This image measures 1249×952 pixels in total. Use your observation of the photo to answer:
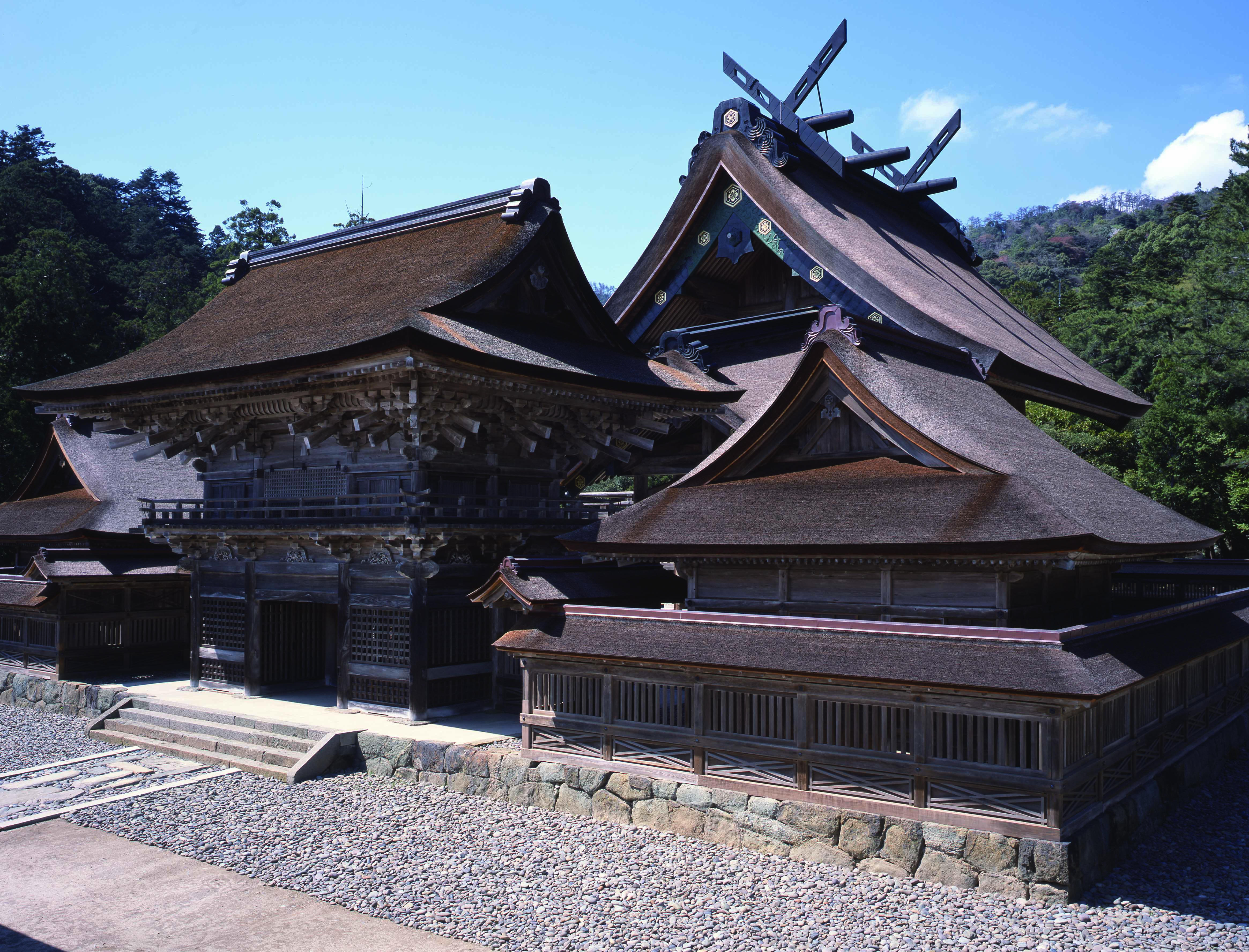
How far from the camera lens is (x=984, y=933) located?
28.4 feet

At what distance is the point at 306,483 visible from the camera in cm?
1800

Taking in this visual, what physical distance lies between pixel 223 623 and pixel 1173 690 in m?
16.8

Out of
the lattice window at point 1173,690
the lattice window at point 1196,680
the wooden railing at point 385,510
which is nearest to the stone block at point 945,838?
the lattice window at point 1173,690

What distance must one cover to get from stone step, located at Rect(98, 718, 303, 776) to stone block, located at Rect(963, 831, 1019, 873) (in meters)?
9.86

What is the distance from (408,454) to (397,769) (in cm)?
500

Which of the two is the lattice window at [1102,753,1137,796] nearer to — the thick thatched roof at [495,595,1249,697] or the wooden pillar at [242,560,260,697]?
the thick thatched roof at [495,595,1249,697]

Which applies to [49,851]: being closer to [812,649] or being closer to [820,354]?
[812,649]

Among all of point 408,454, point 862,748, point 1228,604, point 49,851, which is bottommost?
point 49,851

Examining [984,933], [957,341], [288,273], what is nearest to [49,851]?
[984,933]

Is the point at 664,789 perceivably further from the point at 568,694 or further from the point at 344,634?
the point at 344,634

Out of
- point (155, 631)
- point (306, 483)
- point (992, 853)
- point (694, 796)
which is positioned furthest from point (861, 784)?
point (155, 631)

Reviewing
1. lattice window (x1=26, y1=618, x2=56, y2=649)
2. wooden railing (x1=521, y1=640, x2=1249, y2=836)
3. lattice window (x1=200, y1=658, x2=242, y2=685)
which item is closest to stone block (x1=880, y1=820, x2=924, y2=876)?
wooden railing (x1=521, y1=640, x2=1249, y2=836)

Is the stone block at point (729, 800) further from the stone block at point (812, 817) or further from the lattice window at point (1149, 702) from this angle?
the lattice window at point (1149, 702)

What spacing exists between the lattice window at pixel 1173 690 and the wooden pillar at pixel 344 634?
491 inches
